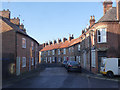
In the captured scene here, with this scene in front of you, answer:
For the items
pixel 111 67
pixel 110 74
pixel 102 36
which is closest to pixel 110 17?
pixel 102 36

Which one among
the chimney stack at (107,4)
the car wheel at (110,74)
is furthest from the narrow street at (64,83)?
the chimney stack at (107,4)

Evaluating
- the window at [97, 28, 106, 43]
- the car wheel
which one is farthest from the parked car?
the window at [97, 28, 106, 43]

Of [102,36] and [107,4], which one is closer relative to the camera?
[102,36]

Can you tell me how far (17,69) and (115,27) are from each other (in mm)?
13678

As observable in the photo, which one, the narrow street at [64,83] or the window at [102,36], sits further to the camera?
the window at [102,36]

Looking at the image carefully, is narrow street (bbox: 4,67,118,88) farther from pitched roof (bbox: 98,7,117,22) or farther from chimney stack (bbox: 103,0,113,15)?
chimney stack (bbox: 103,0,113,15)

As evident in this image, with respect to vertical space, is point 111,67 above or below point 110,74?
above

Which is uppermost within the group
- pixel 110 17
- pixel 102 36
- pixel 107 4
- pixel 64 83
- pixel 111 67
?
pixel 107 4

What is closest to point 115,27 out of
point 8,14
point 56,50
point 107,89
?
point 107,89

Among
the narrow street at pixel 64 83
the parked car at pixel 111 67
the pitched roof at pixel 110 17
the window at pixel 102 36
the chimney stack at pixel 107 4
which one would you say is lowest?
the narrow street at pixel 64 83

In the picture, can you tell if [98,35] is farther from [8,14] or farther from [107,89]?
[8,14]

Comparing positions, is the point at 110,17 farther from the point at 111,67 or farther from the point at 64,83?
the point at 64,83

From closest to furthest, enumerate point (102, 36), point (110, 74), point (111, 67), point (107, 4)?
point (111, 67) → point (110, 74) → point (102, 36) → point (107, 4)

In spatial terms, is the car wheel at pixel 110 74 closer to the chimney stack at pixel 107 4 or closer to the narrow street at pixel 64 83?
the narrow street at pixel 64 83
